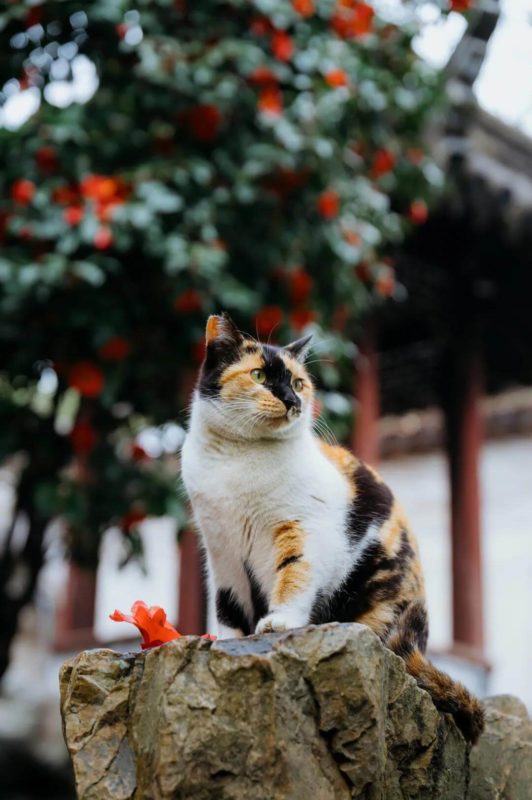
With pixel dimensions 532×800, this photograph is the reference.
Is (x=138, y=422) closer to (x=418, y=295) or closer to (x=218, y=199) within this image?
(x=218, y=199)

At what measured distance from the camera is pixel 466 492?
8062 millimetres

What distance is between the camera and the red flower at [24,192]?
456cm

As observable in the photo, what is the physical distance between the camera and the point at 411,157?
18.9 feet

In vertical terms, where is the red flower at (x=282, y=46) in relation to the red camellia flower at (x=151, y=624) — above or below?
above

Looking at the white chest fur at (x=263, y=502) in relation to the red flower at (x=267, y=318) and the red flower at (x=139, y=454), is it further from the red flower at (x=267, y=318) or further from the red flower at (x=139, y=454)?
the red flower at (x=139, y=454)

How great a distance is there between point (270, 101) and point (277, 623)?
10.4 feet

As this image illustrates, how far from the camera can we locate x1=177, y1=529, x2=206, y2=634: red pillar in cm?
715

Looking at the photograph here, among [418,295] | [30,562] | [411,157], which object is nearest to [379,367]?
[418,295]

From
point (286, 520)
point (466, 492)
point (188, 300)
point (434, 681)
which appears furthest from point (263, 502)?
point (466, 492)

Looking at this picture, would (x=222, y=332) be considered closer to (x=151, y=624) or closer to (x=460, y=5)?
(x=151, y=624)

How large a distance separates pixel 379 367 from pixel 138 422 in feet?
15.4

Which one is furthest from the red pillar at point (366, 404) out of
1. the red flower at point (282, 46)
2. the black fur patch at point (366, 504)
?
the black fur patch at point (366, 504)

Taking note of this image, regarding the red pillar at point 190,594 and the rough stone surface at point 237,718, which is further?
the red pillar at point 190,594

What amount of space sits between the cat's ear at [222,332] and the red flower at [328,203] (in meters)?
2.58
